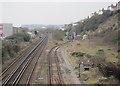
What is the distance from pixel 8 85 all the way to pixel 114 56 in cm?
1813

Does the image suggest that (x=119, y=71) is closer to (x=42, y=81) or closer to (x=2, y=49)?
(x=42, y=81)

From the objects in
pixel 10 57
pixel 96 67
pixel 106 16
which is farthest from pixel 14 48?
pixel 106 16

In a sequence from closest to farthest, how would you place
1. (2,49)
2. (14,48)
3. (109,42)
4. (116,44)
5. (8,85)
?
(8,85)
(2,49)
(14,48)
(116,44)
(109,42)

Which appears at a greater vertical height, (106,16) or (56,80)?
(106,16)

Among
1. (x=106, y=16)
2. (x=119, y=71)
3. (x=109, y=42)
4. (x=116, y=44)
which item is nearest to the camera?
(x=119, y=71)

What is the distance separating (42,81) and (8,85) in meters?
2.82

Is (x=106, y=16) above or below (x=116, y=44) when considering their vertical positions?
above

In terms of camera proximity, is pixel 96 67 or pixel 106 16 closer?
pixel 96 67

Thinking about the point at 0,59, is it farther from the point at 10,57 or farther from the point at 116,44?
the point at 116,44

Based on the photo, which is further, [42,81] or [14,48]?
[14,48]

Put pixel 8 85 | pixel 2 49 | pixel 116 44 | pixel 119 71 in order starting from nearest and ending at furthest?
pixel 8 85 → pixel 119 71 → pixel 2 49 → pixel 116 44

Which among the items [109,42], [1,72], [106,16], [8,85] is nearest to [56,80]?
[8,85]

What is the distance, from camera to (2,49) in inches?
1351

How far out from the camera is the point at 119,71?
22031mm
